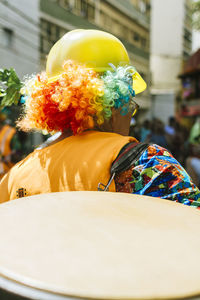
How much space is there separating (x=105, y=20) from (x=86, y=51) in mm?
21011

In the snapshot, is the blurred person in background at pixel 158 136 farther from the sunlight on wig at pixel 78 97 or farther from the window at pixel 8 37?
the window at pixel 8 37

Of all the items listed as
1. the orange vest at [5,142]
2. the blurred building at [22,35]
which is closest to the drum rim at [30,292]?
the orange vest at [5,142]

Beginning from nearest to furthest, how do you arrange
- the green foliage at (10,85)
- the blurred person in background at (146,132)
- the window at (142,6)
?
the green foliage at (10,85)
the blurred person in background at (146,132)
the window at (142,6)

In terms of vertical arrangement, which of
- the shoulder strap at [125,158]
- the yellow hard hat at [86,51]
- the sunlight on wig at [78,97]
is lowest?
the shoulder strap at [125,158]

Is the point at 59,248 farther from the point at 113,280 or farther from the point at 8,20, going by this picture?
the point at 8,20

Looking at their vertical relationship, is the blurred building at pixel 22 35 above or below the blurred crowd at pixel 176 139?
above

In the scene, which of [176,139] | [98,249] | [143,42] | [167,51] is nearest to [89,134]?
[98,249]

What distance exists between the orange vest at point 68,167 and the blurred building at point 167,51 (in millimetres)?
28401

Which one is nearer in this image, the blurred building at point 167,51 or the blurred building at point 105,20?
the blurred building at point 105,20

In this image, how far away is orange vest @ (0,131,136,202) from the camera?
1.24 metres

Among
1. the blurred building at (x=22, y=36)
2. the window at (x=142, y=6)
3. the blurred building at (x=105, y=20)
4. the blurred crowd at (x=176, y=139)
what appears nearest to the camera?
the blurred crowd at (x=176, y=139)

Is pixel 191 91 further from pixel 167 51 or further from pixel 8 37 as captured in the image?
pixel 8 37

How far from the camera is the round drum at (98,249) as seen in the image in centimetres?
61

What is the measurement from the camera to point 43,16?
14633mm
